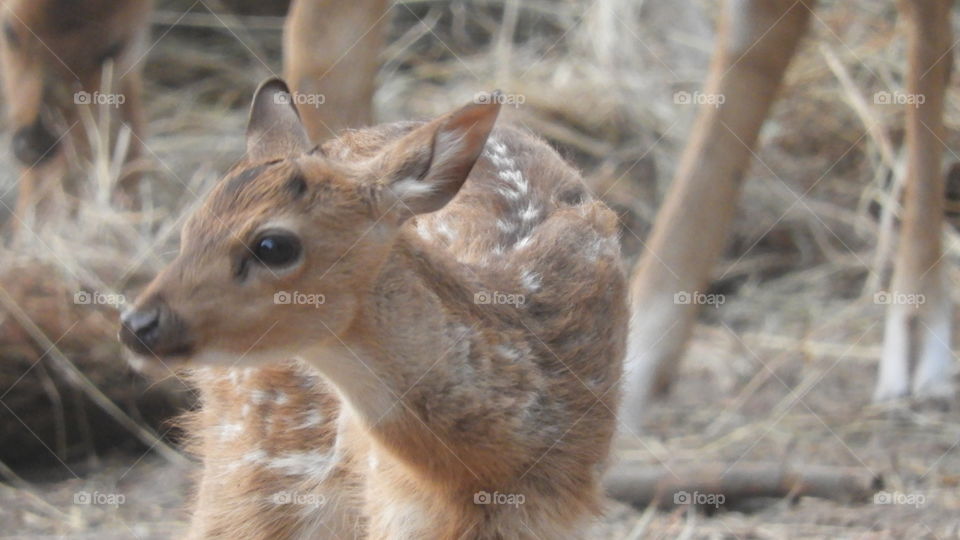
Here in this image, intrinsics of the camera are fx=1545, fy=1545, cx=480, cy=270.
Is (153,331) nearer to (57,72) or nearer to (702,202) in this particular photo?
(702,202)

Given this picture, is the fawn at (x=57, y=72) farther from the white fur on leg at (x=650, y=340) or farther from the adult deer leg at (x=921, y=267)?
the adult deer leg at (x=921, y=267)

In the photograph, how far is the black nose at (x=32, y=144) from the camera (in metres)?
6.50

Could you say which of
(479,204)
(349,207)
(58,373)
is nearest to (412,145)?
Answer: (349,207)

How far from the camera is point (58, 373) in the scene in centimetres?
593

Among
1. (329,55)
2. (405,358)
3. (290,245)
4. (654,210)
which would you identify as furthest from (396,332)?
(654,210)

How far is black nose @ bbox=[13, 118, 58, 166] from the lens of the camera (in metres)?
6.50

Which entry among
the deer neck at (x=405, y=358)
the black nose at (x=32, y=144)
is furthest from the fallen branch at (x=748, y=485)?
the black nose at (x=32, y=144)

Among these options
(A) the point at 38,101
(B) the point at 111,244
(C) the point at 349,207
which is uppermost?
(A) the point at 38,101

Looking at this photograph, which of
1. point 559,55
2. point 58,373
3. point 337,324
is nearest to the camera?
point 337,324

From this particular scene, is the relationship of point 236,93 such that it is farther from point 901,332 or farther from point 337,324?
point 337,324

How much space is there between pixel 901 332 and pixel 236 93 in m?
4.38

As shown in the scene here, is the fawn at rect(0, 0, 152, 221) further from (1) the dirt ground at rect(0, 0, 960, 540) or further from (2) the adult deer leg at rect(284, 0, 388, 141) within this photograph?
(2) the adult deer leg at rect(284, 0, 388, 141)

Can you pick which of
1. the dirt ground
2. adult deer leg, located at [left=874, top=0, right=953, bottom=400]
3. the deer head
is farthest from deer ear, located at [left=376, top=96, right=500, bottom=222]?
adult deer leg, located at [left=874, top=0, right=953, bottom=400]

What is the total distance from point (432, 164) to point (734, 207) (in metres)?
2.79
